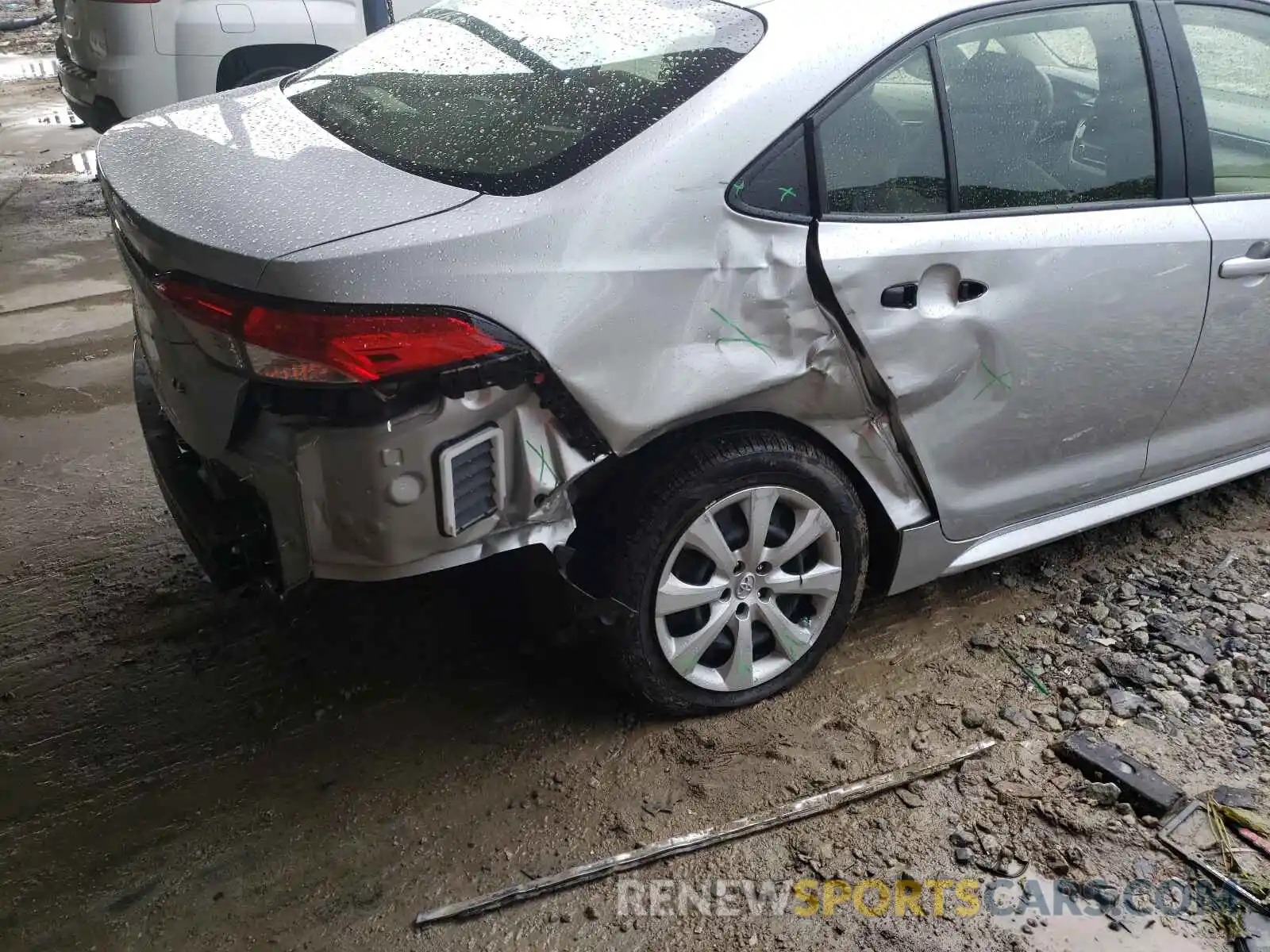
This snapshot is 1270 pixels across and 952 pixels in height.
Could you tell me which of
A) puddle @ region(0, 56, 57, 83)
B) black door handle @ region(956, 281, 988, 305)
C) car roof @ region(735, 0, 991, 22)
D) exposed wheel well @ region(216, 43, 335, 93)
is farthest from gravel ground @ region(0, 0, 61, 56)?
black door handle @ region(956, 281, 988, 305)

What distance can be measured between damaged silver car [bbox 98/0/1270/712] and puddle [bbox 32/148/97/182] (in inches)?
213

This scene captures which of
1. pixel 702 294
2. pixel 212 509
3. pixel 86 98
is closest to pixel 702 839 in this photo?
pixel 702 294

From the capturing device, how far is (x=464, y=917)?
212 cm

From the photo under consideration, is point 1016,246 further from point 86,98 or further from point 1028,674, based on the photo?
point 86,98

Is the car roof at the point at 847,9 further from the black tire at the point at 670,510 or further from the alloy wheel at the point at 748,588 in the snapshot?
the alloy wheel at the point at 748,588

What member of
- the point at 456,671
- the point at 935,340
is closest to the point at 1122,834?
the point at 935,340

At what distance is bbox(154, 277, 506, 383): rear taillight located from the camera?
6.24 ft

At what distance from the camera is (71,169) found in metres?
7.70

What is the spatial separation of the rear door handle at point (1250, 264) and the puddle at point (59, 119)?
8783 millimetres

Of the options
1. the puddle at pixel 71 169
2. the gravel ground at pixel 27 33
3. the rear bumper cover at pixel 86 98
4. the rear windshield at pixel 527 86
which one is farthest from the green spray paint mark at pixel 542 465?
the gravel ground at pixel 27 33

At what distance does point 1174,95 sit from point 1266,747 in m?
1.58

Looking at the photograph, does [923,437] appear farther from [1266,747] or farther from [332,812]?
[332,812]

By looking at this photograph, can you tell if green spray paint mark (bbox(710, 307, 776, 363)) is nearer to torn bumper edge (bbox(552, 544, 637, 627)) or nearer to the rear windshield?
the rear windshield

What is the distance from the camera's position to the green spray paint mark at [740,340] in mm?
2191
